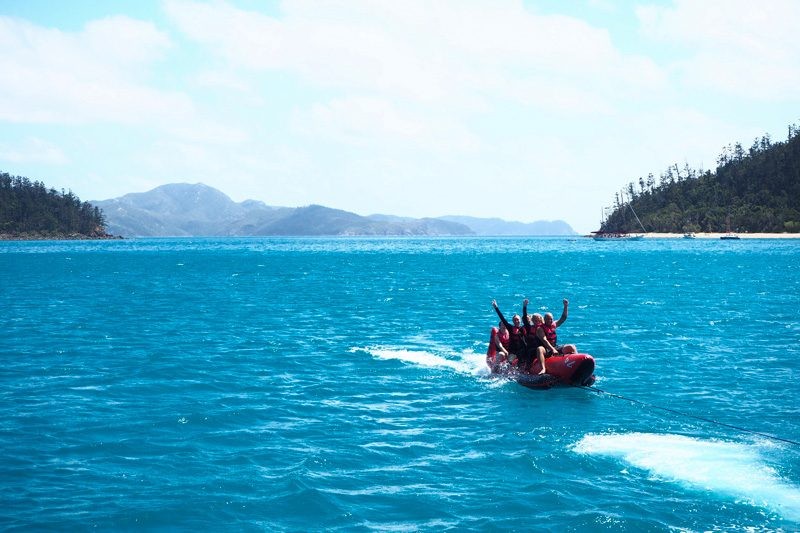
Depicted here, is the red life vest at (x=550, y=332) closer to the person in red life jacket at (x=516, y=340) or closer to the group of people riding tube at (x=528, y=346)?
the group of people riding tube at (x=528, y=346)

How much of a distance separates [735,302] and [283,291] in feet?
120

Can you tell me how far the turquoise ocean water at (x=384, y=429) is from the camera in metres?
12.3

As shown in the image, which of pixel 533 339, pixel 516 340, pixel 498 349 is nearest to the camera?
pixel 533 339

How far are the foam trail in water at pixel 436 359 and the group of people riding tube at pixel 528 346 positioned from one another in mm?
1180

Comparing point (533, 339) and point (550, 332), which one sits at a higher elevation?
point (550, 332)

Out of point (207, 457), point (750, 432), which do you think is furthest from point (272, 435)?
point (750, 432)

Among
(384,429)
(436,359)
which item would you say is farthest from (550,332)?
(384,429)

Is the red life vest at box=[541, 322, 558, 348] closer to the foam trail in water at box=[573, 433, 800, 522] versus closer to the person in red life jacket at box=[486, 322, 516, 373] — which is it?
the person in red life jacket at box=[486, 322, 516, 373]

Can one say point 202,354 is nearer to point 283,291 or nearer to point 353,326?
point 353,326

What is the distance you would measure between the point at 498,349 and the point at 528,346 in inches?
55.0

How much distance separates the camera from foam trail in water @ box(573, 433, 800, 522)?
13000 millimetres

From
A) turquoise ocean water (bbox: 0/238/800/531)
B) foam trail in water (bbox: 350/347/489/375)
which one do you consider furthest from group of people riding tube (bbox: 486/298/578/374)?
foam trail in water (bbox: 350/347/489/375)

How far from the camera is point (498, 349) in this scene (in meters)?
23.7

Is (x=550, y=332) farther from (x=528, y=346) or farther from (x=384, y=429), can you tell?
(x=384, y=429)
